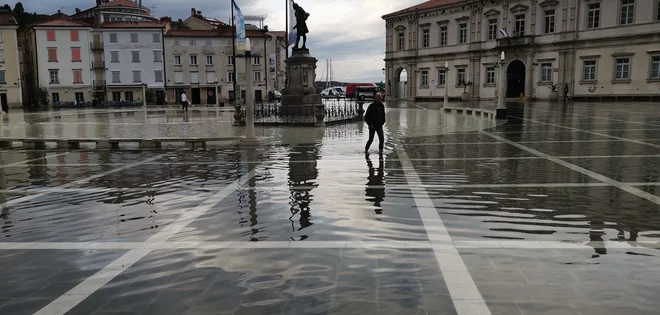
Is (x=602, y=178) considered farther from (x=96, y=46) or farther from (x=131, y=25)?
(x=96, y=46)

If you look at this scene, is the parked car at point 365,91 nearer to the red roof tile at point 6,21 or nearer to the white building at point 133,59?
the white building at point 133,59

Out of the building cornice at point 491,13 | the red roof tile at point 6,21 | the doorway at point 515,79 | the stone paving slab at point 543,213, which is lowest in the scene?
the stone paving slab at point 543,213

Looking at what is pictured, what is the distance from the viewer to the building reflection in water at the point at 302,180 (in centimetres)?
738

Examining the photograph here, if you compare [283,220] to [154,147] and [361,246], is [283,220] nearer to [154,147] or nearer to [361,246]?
[361,246]

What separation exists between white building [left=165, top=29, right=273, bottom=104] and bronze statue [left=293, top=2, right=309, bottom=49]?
42.0 m

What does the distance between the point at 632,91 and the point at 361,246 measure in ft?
152

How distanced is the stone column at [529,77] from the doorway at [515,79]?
7.80 feet

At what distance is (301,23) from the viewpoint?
89.2ft

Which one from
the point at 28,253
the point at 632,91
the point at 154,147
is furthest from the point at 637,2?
the point at 28,253

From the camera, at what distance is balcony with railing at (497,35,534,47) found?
5028 centimetres

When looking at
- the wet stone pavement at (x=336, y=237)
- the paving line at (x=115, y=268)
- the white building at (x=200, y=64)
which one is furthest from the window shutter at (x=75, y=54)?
the paving line at (x=115, y=268)

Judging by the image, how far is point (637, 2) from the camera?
42.5 meters

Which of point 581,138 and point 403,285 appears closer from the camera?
point 403,285

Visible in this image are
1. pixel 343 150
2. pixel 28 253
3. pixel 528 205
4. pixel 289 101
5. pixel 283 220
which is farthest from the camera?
pixel 289 101
